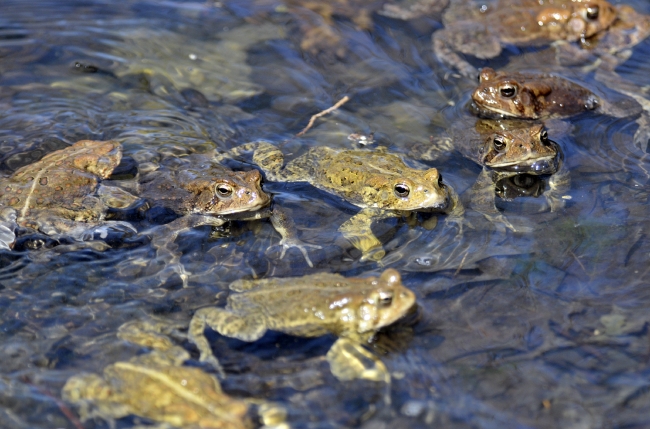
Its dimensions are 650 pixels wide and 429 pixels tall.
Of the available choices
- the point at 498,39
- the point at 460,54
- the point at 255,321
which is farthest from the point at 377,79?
the point at 255,321

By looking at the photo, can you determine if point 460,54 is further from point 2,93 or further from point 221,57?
point 2,93

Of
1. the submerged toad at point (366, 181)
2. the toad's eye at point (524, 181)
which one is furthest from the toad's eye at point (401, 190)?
the toad's eye at point (524, 181)

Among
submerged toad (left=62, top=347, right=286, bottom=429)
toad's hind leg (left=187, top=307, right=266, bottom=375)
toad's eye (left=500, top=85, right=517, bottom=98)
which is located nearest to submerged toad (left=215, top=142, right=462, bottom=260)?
toad's hind leg (left=187, top=307, right=266, bottom=375)

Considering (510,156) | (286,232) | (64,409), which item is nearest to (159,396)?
(64,409)

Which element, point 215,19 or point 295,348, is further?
point 215,19

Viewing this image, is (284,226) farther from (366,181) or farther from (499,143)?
(499,143)

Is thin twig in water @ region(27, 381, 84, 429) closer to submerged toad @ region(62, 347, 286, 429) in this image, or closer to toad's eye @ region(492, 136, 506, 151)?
submerged toad @ region(62, 347, 286, 429)

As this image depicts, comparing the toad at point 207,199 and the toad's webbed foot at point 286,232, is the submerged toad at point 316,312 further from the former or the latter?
the toad at point 207,199

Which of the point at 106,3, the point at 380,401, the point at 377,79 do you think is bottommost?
the point at 380,401
